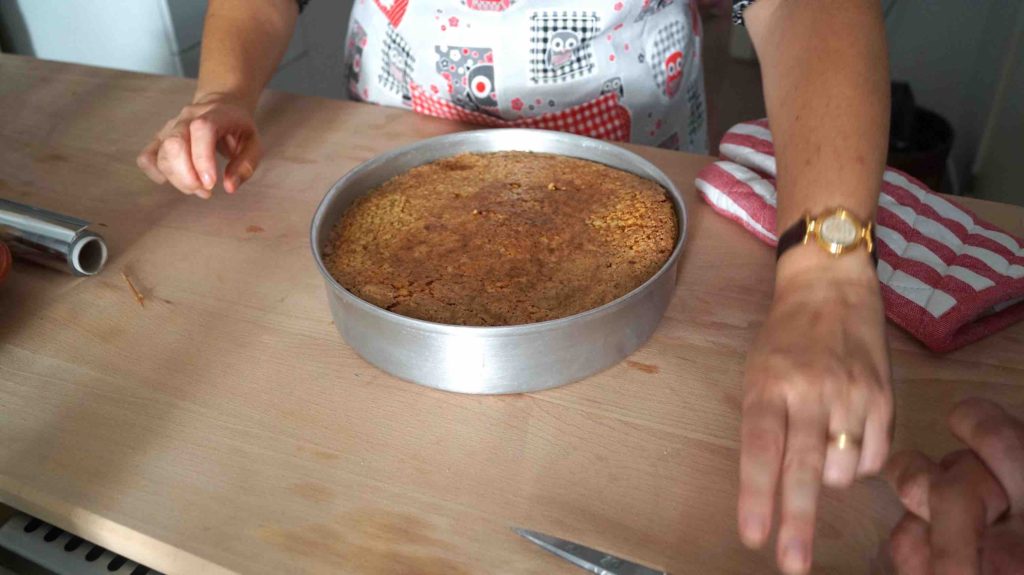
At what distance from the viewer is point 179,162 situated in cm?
88

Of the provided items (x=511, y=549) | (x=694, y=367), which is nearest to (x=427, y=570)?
(x=511, y=549)

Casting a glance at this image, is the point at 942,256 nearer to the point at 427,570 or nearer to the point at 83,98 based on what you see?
the point at 427,570

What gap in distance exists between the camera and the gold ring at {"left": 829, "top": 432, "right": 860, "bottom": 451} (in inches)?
20.3

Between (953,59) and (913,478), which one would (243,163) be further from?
(953,59)

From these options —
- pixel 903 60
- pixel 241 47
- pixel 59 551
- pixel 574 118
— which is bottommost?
pixel 903 60

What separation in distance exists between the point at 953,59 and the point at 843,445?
254cm

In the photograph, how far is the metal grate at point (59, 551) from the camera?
659mm

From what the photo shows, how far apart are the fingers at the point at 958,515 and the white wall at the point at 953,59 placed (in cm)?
222

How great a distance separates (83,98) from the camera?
3.93 ft

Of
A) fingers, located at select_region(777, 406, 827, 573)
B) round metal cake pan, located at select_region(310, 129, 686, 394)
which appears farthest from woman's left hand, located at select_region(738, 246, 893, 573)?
round metal cake pan, located at select_region(310, 129, 686, 394)

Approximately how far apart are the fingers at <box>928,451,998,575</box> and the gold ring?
0.05m

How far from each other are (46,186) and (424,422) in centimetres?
65

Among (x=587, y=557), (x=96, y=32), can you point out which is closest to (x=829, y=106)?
(x=587, y=557)

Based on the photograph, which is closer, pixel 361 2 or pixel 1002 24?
pixel 361 2
